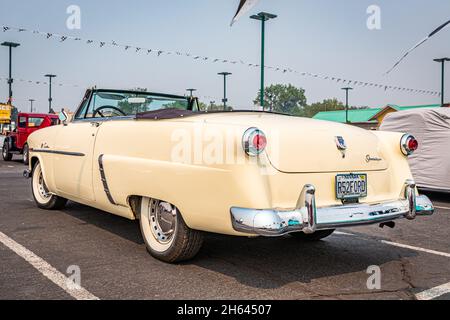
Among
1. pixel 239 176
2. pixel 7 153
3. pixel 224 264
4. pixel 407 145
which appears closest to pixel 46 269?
pixel 224 264

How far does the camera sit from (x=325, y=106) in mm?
94812

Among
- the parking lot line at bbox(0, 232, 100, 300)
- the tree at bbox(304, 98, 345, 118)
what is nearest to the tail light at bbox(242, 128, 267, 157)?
the parking lot line at bbox(0, 232, 100, 300)

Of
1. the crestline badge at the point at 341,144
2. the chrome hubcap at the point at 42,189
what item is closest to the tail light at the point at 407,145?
the crestline badge at the point at 341,144

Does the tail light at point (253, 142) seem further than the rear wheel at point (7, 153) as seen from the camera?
→ No

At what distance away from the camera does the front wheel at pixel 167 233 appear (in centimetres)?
354

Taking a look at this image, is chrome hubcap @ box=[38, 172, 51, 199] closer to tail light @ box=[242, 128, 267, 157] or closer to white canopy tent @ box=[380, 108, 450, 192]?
tail light @ box=[242, 128, 267, 157]

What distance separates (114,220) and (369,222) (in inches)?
127

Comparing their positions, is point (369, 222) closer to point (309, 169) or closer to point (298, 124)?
point (309, 169)

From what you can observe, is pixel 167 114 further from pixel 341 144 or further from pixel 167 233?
pixel 341 144

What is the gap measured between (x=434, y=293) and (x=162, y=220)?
2109mm

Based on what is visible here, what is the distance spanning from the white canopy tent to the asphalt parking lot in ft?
9.75

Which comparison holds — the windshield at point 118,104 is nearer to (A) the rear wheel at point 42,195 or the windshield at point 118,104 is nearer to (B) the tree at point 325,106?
(A) the rear wheel at point 42,195

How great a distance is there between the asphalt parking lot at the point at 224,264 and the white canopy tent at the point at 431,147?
2973mm

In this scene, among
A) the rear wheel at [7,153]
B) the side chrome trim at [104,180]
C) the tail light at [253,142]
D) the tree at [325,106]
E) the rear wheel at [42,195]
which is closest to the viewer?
the tail light at [253,142]
